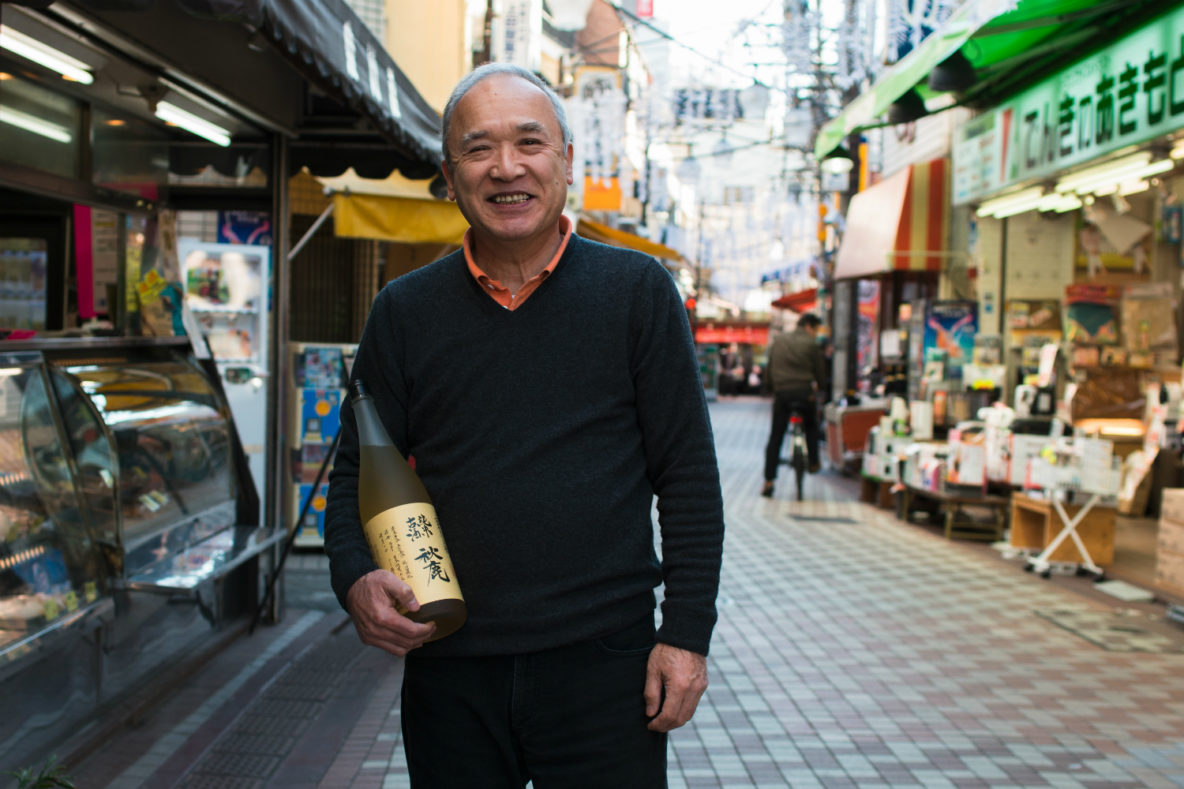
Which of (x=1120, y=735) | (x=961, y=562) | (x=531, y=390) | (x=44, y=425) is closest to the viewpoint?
(x=531, y=390)

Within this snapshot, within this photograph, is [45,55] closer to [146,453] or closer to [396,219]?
[146,453]

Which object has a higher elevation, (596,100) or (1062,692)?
(596,100)

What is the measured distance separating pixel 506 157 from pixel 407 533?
2.47 ft

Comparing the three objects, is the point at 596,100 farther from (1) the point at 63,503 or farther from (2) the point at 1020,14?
(1) the point at 63,503

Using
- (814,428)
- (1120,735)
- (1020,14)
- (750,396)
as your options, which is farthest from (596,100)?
(750,396)

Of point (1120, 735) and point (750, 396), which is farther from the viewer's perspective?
point (750, 396)

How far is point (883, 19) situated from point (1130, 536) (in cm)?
564

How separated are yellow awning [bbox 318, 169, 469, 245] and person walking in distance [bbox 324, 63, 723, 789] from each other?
6488mm

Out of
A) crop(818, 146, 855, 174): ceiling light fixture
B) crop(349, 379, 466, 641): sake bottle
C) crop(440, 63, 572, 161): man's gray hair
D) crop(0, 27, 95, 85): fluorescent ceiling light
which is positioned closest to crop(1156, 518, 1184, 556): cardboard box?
crop(818, 146, 855, 174): ceiling light fixture

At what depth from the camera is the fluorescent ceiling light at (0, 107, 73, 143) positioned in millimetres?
4930

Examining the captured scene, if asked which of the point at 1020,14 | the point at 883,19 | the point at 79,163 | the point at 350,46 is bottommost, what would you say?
the point at 79,163

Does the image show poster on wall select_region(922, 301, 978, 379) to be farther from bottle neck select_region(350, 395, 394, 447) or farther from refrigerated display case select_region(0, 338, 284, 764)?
bottle neck select_region(350, 395, 394, 447)

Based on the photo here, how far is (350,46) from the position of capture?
4965 millimetres

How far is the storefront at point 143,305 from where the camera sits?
3.83m
